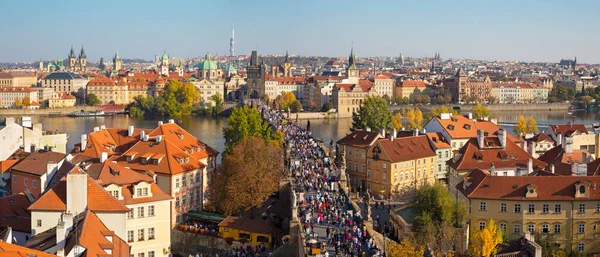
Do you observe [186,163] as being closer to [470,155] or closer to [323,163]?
[323,163]

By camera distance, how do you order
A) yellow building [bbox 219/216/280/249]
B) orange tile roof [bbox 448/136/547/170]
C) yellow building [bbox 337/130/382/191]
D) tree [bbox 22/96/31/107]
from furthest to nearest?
tree [bbox 22/96/31/107], yellow building [bbox 337/130/382/191], orange tile roof [bbox 448/136/547/170], yellow building [bbox 219/216/280/249]

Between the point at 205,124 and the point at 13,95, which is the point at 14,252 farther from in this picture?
the point at 13,95

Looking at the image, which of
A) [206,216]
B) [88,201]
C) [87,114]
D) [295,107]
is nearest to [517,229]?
[206,216]

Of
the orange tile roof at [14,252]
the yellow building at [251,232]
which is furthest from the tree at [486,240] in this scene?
the orange tile roof at [14,252]

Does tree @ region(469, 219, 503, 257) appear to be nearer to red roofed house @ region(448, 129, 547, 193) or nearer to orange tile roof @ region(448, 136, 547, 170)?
red roofed house @ region(448, 129, 547, 193)

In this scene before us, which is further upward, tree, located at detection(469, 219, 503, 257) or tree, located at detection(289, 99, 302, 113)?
tree, located at detection(469, 219, 503, 257)

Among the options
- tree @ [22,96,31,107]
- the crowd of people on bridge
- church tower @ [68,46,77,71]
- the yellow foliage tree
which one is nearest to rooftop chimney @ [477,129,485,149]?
the crowd of people on bridge

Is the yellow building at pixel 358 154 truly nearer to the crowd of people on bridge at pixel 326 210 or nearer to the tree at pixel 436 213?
the crowd of people on bridge at pixel 326 210
